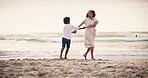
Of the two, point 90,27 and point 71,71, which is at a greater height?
point 90,27

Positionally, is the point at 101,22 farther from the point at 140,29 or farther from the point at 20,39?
the point at 20,39

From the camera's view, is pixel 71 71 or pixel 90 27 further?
pixel 90 27

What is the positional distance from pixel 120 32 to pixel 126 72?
1435cm

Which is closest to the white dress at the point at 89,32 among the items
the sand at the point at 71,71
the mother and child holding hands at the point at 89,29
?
the mother and child holding hands at the point at 89,29

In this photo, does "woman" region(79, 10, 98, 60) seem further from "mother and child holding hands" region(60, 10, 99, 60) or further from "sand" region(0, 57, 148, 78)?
"sand" region(0, 57, 148, 78)

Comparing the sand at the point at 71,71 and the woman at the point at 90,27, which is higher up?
the woman at the point at 90,27

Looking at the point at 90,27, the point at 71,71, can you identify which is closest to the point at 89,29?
the point at 90,27

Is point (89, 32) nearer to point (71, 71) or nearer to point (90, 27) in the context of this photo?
point (90, 27)

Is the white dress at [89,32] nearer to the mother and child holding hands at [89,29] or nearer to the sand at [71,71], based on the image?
the mother and child holding hands at [89,29]

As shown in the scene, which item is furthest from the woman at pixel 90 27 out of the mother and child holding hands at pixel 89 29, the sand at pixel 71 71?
the sand at pixel 71 71

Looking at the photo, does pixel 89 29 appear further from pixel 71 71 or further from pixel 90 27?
pixel 71 71

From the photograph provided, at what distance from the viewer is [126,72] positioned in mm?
4715

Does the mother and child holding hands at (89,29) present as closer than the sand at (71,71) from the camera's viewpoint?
No

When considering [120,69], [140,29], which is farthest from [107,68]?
[140,29]
